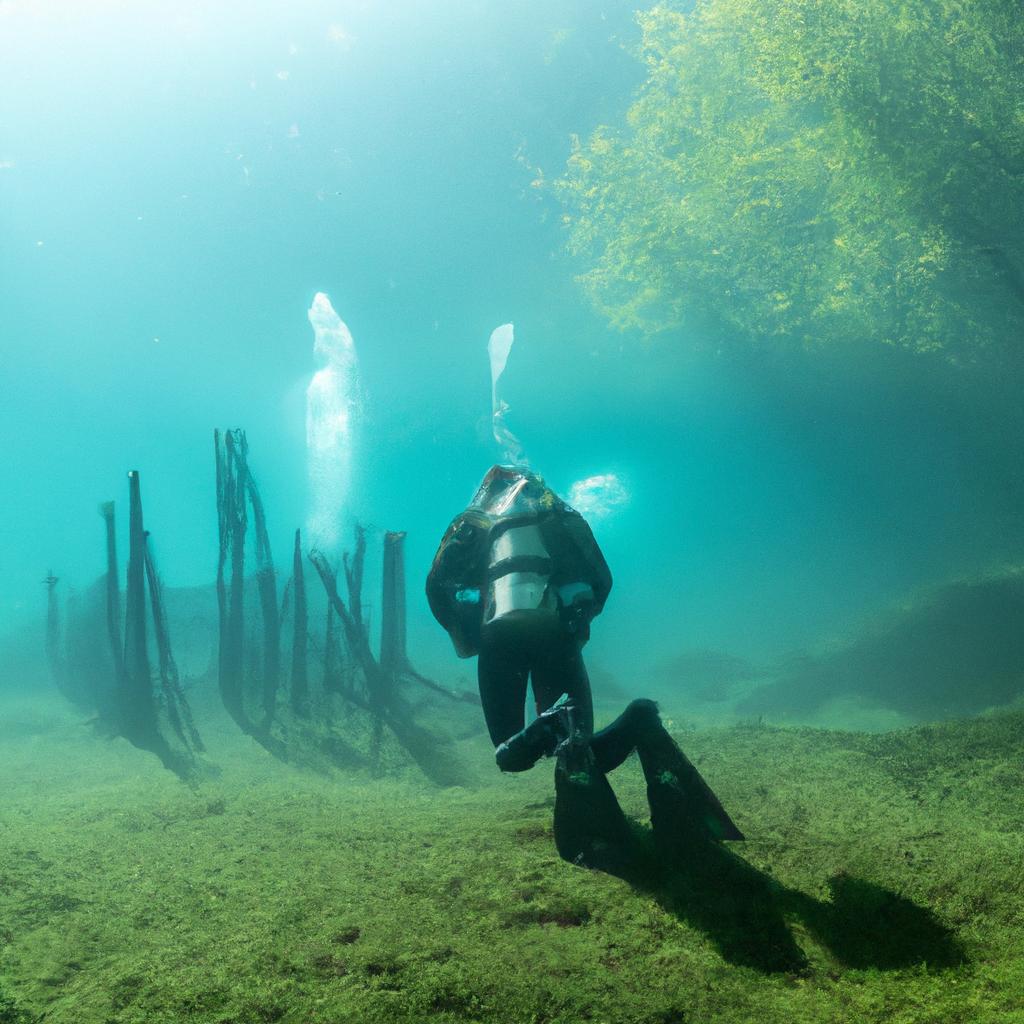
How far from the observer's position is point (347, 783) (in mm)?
6711

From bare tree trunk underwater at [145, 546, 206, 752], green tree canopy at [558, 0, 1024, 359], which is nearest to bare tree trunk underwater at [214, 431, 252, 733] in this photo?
bare tree trunk underwater at [145, 546, 206, 752]

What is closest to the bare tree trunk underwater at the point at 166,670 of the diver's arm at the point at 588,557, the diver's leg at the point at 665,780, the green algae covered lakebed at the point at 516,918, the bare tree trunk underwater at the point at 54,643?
the green algae covered lakebed at the point at 516,918

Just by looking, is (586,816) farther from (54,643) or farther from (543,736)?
(54,643)

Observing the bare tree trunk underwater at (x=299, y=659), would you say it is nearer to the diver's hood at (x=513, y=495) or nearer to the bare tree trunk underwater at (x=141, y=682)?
the bare tree trunk underwater at (x=141, y=682)

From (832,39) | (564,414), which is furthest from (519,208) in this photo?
(564,414)

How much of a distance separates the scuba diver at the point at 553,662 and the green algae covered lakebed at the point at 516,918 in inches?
7.5

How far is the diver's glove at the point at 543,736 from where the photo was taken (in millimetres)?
2258

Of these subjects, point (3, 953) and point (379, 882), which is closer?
point (3, 953)

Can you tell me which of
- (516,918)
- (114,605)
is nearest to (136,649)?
(114,605)

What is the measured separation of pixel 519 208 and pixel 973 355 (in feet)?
82.1

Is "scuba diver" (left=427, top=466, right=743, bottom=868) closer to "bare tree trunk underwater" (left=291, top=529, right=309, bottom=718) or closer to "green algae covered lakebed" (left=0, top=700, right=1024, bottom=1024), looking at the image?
"green algae covered lakebed" (left=0, top=700, right=1024, bottom=1024)

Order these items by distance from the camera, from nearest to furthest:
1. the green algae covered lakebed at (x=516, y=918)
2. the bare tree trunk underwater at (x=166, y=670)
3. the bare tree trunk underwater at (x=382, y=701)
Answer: the green algae covered lakebed at (x=516, y=918) < the bare tree trunk underwater at (x=166, y=670) < the bare tree trunk underwater at (x=382, y=701)

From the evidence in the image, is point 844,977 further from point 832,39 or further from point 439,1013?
point 832,39

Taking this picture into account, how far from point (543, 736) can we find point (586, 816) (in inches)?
14.1
